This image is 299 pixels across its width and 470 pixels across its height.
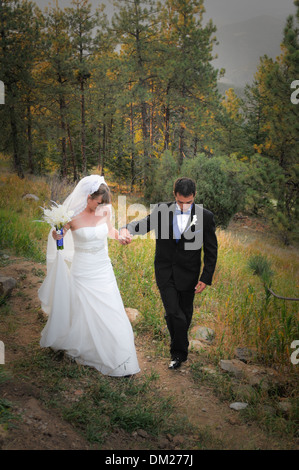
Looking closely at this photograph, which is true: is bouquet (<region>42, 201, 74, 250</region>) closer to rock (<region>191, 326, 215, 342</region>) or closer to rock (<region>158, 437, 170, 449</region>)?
rock (<region>158, 437, 170, 449</region>)

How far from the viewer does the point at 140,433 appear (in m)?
2.76

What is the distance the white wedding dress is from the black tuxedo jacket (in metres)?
0.67

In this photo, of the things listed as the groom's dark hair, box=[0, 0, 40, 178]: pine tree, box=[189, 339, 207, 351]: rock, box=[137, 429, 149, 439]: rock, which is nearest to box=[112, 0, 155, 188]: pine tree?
box=[0, 0, 40, 178]: pine tree

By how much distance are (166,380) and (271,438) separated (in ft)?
4.02

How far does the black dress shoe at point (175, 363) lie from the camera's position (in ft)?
13.1

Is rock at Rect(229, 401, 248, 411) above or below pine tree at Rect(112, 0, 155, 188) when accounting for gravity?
below

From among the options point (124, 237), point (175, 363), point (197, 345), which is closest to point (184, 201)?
point (124, 237)

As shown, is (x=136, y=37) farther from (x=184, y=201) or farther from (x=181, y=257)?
(x=181, y=257)

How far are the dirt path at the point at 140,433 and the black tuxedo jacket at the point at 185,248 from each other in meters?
1.02

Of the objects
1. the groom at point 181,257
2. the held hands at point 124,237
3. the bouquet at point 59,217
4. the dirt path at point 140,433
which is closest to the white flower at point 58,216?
the bouquet at point 59,217

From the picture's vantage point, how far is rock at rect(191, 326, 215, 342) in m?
4.70

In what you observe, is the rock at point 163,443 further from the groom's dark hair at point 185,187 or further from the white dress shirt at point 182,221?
the groom's dark hair at point 185,187

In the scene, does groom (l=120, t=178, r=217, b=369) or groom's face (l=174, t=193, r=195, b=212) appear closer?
groom's face (l=174, t=193, r=195, b=212)
